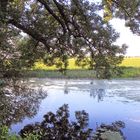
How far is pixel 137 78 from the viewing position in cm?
3656

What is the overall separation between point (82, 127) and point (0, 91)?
6.85m

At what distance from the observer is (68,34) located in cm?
1009

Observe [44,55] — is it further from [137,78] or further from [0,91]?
[137,78]

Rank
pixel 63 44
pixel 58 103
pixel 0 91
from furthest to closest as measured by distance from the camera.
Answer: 1. pixel 58 103
2. pixel 63 44
3. pixel 0 91

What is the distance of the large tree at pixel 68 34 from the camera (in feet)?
31.2

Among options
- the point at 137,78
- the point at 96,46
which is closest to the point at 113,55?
the point at 96,46

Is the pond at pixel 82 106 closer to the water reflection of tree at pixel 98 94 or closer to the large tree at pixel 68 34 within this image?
the water reflection of tree at pixel 98 94

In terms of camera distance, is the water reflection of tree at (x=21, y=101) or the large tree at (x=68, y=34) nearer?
the water reflection of tree at (x=21, y=101)

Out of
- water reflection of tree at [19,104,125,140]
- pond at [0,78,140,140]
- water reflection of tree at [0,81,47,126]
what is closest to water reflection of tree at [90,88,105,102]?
pond at [0,78,140,140]

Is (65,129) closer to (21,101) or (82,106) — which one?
(21,101)

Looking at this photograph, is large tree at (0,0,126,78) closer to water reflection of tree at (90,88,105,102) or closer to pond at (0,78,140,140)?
pond at (0,78,140,140)

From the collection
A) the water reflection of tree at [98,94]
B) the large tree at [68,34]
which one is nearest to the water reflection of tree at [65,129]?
the large tree at [68,34]

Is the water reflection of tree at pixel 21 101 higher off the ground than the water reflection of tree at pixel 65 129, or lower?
higher

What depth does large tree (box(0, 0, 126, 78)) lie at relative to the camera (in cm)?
950
